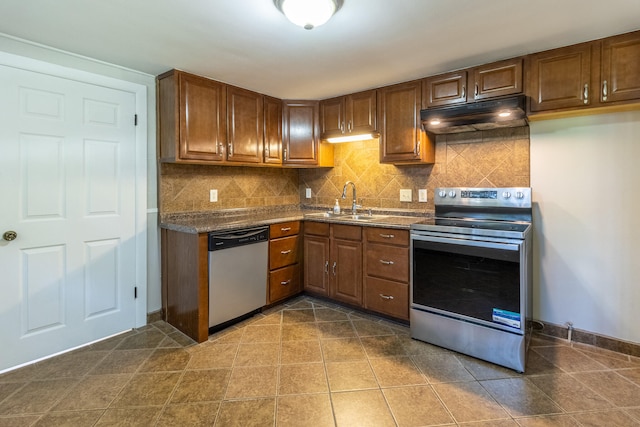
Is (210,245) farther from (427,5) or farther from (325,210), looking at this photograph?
(427,5)

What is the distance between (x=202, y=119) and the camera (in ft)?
9.08

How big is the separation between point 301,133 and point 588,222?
2639 mm

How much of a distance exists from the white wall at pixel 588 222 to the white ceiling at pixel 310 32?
2.18 ft

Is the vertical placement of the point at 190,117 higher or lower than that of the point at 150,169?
higher

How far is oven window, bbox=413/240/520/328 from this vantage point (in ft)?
6.86

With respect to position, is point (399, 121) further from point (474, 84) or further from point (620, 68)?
point (620, 68)

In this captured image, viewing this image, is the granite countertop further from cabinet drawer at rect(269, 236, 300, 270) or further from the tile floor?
the tile floor

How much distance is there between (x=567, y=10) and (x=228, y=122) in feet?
8.23

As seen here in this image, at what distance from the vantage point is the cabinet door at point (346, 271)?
2955 mm

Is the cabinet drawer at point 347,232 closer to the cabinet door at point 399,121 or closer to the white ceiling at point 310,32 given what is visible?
the cabinet door at point 399,121

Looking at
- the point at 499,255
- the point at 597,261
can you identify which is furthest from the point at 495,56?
the point at 597,261

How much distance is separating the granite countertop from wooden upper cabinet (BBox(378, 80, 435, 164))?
0.56 m

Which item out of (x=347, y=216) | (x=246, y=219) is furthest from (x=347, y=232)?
(x=246, y=219)

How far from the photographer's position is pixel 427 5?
1718mm
